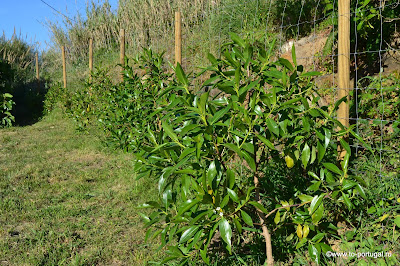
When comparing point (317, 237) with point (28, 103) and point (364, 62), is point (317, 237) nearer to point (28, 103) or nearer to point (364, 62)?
point (364, 62)

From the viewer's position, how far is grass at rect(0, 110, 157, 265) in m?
2.94

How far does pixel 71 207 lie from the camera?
3.94 metres

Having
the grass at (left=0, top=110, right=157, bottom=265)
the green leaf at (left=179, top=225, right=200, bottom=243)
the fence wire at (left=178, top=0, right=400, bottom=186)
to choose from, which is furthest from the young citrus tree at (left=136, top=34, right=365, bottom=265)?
the grass at (left=0, top=110, right=157, bottom=265)

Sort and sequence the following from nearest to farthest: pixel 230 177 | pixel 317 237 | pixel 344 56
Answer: pixel 230 177 → pixel 317 237 → pixel 344 56

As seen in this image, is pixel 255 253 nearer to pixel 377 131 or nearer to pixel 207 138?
pixel 207 138

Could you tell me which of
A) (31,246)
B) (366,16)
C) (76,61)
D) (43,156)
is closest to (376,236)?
(366,16)

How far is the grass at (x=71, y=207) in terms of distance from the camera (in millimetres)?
2939

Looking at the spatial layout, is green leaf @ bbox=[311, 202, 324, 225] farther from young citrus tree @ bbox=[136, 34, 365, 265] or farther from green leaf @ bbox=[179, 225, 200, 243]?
green leaf @ bbox=[179, 225, 200, 243]

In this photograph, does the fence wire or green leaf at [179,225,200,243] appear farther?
the fence wire

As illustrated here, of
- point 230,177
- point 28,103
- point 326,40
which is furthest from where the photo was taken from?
point 28,103

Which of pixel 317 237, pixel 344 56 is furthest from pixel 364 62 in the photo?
pixel 317 237

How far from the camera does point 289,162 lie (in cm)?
218

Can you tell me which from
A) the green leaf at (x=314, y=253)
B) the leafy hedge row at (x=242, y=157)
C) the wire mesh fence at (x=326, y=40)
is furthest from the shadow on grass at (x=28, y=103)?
the green leaf at (x=314, y=253)

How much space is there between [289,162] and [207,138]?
64 cm
